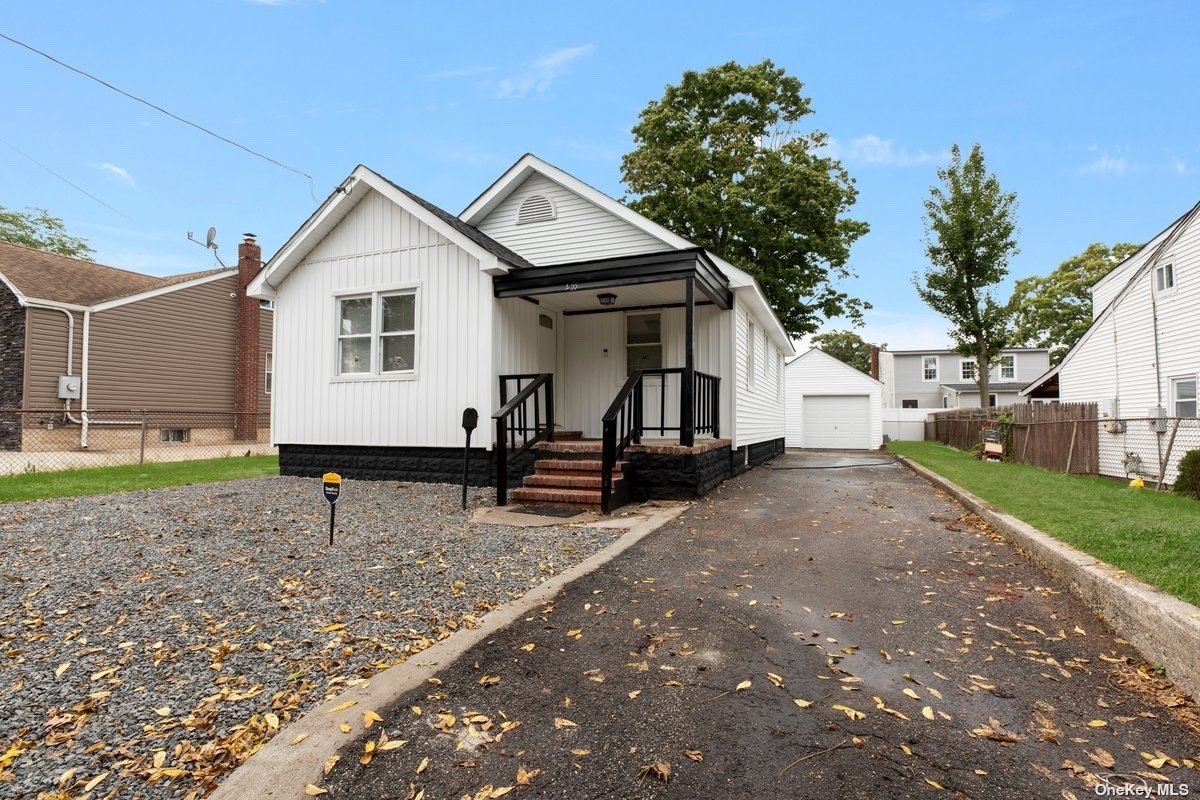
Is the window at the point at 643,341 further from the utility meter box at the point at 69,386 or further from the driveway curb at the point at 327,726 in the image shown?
the utility meter box at the point at 69,386

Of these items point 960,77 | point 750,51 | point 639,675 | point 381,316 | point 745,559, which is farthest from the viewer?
point 750,51

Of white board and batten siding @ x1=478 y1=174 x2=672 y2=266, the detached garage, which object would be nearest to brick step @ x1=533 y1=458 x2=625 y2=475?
white board and batten siding @ x1=478 y1=174 x2=672 y2=266

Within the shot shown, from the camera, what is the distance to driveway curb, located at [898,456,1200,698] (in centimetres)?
283

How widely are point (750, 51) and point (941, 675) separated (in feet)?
83.5

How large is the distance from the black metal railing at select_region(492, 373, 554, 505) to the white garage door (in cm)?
1679

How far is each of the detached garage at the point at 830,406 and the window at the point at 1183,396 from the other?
10.5 metres

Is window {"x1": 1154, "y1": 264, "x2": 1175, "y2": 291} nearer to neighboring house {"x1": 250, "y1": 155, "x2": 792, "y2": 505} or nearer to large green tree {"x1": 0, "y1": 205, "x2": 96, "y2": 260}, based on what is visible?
Result: neighboring house {"x1": 250, "y1": 155, "x2": 792, "y2": 505}

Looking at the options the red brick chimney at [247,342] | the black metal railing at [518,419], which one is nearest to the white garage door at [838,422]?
the black metal railing at [518,419]

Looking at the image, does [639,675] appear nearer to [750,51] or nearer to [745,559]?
[745,559]

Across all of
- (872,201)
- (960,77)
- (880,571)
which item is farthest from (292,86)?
(872,201)

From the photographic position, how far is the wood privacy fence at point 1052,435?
44.3ft

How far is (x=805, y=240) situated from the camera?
21.6 meters

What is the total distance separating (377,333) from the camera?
9781mm

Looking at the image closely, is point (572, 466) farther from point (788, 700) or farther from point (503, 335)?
point (788, 700)
